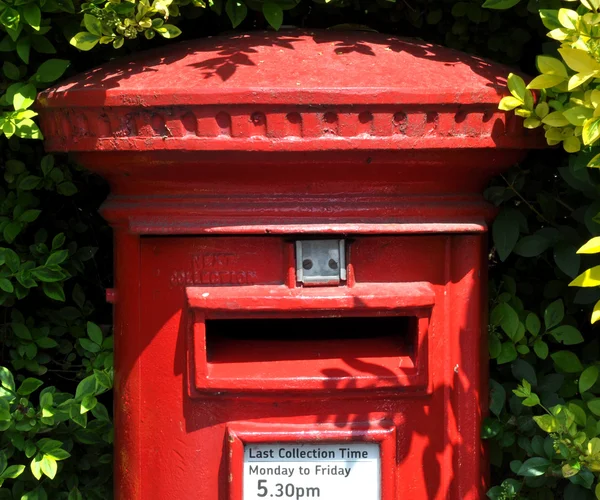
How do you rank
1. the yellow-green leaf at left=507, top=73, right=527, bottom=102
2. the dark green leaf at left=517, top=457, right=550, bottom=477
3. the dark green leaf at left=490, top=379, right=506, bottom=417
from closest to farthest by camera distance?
1. the yellow-green leaf at left=507, top=73, right=527, bottom=102
2. the dark green leaf at left=517, top=457, right=550, bottom=477
3. the dark green leaf at left=490, top=379, right=506, bottom=417

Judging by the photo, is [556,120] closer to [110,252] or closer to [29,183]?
[29,183]

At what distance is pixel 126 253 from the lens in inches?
73.7

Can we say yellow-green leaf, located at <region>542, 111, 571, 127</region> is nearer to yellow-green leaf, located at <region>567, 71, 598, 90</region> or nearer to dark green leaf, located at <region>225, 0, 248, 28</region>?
yellow-green leaf, located at <region>567, 71, 598, 90</region>

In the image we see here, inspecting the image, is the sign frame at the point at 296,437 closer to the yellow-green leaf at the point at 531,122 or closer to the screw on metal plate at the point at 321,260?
the screw on metal plate at the point at 321,260

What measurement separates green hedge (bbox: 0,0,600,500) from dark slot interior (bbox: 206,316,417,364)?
30cm

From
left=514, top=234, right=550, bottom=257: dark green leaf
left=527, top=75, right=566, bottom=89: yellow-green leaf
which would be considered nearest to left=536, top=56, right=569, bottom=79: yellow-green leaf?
left=527, top=75, right=566, bottom=89: yellow-green leaf

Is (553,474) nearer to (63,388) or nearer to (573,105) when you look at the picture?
(573,105)

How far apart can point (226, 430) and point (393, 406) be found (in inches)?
13.8

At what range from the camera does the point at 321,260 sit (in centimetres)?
178

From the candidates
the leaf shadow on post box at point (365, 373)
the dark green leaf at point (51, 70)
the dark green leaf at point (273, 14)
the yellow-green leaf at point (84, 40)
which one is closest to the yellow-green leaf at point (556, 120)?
the leaf shadow on post box at point (365, 373)

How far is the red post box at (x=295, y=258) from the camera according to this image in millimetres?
1666

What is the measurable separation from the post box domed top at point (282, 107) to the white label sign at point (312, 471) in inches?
25.1

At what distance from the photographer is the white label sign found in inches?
72.6

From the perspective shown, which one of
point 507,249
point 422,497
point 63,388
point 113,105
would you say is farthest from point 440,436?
point 63,388
